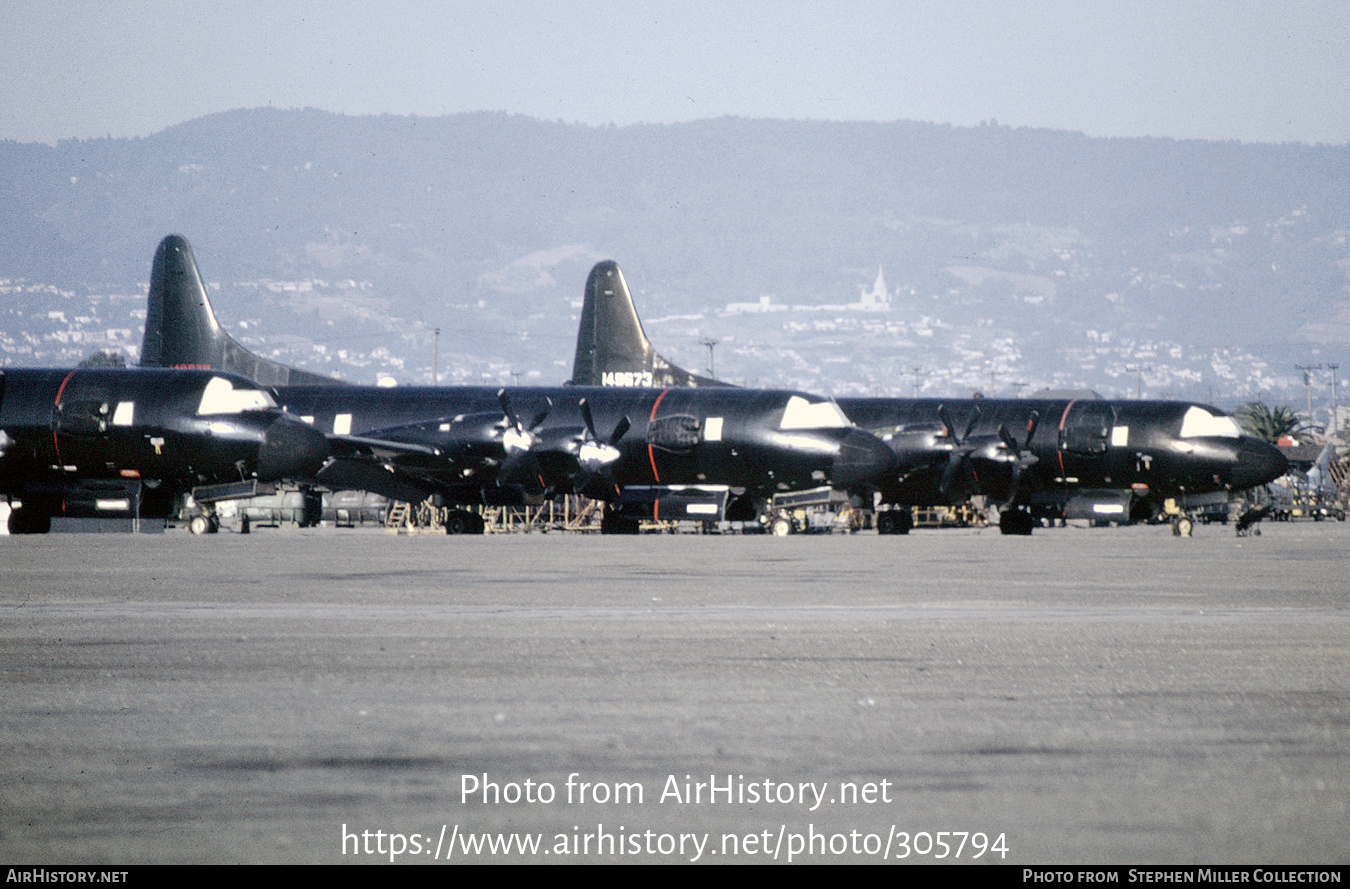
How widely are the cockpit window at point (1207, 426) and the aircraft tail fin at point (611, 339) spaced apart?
21.9m

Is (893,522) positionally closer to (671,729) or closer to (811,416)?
(811,416)

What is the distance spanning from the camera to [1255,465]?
45.2 metres

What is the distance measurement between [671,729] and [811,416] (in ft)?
118

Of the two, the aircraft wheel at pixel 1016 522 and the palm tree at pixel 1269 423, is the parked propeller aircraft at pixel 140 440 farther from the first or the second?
A: the palm tree at pixel 1269 423

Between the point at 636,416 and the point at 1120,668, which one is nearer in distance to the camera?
the point at 1120,668

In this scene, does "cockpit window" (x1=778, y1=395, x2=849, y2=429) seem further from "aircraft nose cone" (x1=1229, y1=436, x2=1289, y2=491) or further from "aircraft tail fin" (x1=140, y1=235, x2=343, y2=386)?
"aircraft tail fin" (x1=140, y1=235, x2=343, y2=386)

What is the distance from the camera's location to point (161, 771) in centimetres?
695

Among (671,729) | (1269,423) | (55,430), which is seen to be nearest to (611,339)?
(55,430)

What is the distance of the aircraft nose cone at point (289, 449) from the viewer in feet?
132

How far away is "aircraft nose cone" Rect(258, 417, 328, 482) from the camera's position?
4009cm

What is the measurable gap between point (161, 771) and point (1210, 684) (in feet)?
21.3

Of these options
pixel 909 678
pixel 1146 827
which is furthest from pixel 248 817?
pixel 909 678

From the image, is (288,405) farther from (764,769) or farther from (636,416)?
(764,769)
